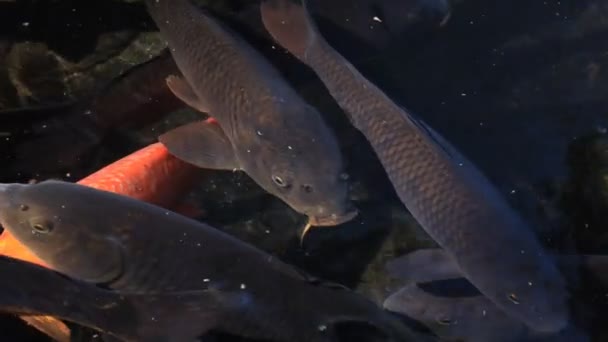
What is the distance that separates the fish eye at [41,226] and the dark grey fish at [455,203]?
135 cm

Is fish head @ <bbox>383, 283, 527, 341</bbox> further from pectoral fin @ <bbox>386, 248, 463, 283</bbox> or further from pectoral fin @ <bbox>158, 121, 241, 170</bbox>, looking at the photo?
pectoral fin @ <bbox>158, 121, 241, 170</bbox>

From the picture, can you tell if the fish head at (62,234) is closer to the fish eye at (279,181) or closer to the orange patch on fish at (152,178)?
the orange patch on fish at (152,178)

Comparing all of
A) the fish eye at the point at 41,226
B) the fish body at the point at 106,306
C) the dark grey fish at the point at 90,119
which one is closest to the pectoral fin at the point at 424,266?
the fish body at the point at 106,306

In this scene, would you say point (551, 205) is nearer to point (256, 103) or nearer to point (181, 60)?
point (256, 103)

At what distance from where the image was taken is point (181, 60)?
284 centimetres

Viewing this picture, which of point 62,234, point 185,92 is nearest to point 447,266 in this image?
point 185,92

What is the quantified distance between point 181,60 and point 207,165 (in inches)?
20.1

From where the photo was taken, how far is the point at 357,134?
3387mm

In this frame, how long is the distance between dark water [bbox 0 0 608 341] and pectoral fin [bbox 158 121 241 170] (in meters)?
0.44

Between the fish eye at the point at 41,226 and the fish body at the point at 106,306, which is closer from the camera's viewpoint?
the fish body at the point at 106,306

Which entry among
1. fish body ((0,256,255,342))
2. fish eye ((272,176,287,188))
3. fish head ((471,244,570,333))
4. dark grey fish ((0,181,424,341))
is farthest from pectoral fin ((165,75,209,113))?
fish head ((471,244,570,333))

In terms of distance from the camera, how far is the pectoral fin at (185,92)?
2.93 m

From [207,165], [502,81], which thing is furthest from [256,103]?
[502,81]

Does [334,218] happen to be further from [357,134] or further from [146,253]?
[357,134]
